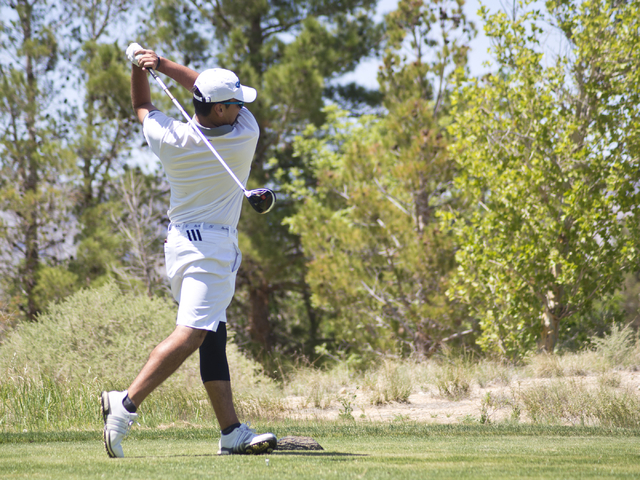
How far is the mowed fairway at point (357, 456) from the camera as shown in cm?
311

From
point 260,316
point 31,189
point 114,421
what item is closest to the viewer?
point 114,421

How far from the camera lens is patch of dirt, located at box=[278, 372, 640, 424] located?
766 cm

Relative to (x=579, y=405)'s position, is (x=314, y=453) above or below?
above

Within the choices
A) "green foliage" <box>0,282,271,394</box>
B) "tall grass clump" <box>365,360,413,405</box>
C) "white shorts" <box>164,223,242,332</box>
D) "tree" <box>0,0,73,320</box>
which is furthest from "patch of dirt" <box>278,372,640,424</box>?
"tree" <box>0,0,73,320</box>

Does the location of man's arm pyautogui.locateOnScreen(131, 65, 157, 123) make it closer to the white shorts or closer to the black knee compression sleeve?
the white shorts

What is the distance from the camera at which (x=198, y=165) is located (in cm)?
393

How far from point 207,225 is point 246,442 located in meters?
1.22

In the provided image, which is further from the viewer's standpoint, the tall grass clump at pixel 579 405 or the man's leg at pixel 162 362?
the tall grass clump at pixel 579 405

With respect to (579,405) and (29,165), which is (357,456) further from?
(29,165)

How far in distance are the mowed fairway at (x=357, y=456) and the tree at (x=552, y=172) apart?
570cm

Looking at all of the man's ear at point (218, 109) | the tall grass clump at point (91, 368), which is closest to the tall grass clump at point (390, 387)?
the tall grass clump at point (91, 368)

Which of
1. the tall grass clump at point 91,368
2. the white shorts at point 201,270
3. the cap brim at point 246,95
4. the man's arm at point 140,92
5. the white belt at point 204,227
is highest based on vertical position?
the man's arm at point 140,92

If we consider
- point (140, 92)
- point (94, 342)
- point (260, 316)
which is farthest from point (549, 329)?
point (260, 316)

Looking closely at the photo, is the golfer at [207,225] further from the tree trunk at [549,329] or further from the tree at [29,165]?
the tree at [29,165]
